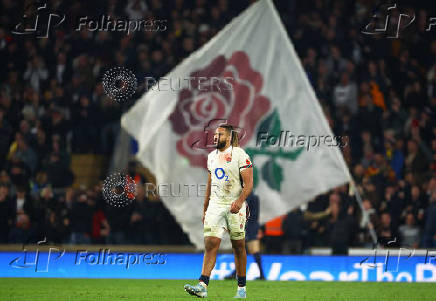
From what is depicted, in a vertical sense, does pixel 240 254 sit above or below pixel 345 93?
below

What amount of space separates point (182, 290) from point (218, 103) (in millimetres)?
4912

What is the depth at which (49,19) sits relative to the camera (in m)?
23.7

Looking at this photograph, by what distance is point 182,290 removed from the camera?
14.2 meters

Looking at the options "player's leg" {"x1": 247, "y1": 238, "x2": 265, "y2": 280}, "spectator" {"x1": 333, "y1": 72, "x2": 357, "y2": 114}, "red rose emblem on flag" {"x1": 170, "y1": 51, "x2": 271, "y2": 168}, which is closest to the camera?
"player's leg" {"x1": 247, "y1": 238, "x2": 265, "y2": 280}

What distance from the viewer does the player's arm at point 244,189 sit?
468 inches

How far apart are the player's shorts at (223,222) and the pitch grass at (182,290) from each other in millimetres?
924

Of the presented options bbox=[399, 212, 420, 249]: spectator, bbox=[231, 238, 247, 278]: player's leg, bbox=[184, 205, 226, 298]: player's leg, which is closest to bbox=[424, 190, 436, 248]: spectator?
bbox=[399, 212, 420, 249]: spectator

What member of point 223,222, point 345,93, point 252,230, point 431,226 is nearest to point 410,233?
point 431,226

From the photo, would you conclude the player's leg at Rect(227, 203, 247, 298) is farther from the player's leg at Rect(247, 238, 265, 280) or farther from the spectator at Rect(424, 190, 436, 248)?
the spectator at Rect(424, 190, 436, 248)

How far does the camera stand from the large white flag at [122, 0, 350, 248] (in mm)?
17719

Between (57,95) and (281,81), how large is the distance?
658 cm

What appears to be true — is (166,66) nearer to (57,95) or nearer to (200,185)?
(57,95)

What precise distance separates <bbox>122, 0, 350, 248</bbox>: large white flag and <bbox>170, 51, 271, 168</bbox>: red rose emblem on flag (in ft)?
0.06

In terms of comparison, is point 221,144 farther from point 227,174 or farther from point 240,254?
point 240,254
